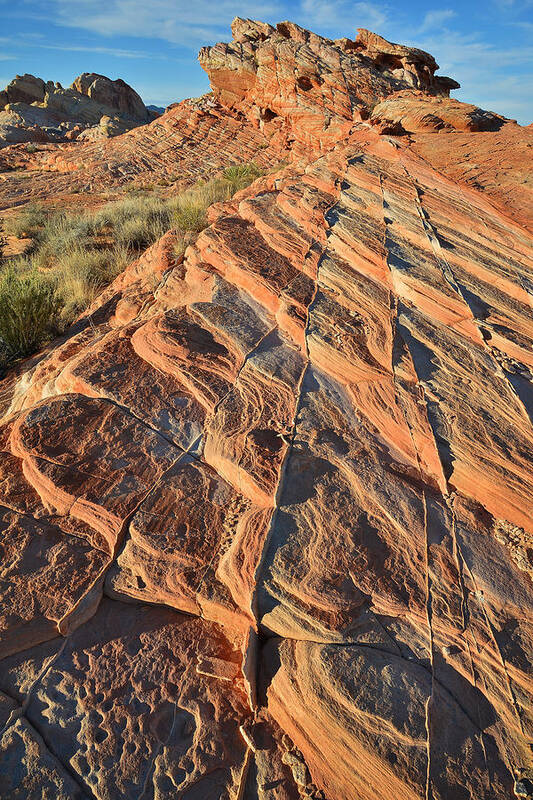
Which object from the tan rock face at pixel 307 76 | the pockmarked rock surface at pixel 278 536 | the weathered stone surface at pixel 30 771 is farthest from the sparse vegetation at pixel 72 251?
the weathered stone surface at pixel 30 771

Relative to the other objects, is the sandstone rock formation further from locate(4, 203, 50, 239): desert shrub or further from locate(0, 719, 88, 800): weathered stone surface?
locate(0, 719, 88, 800): weathered stone surface

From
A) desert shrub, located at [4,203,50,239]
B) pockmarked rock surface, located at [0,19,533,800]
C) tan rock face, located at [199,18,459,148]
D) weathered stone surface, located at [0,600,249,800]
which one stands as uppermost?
tan rock face, located at [199,18,459,148]

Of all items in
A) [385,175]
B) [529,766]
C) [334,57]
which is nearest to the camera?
[529,766]

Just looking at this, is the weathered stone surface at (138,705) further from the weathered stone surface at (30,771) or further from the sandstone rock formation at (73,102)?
the sandstone rock formation at (73,102)

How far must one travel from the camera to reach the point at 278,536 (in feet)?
7.59

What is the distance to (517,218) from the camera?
6.04 metres

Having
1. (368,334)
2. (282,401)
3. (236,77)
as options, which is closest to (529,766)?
(282,401)

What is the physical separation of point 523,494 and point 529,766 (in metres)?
1.38

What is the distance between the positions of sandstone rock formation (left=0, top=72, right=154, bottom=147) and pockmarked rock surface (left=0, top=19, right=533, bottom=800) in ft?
112

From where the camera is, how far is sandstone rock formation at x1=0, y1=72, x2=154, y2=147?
3241cm

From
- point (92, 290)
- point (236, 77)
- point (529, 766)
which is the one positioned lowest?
point (92, 290)

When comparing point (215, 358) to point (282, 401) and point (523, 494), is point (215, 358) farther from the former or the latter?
point (523, 494)

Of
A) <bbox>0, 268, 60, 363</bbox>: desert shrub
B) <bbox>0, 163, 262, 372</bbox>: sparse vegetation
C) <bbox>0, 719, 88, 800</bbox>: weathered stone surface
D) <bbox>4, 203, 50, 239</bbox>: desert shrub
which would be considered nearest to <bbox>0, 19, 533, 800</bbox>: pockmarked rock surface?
<bbox>0, 719, 88, 800</bbox>: weathered stone surface

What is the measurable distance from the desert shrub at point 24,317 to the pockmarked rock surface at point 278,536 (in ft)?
A: 3.87
